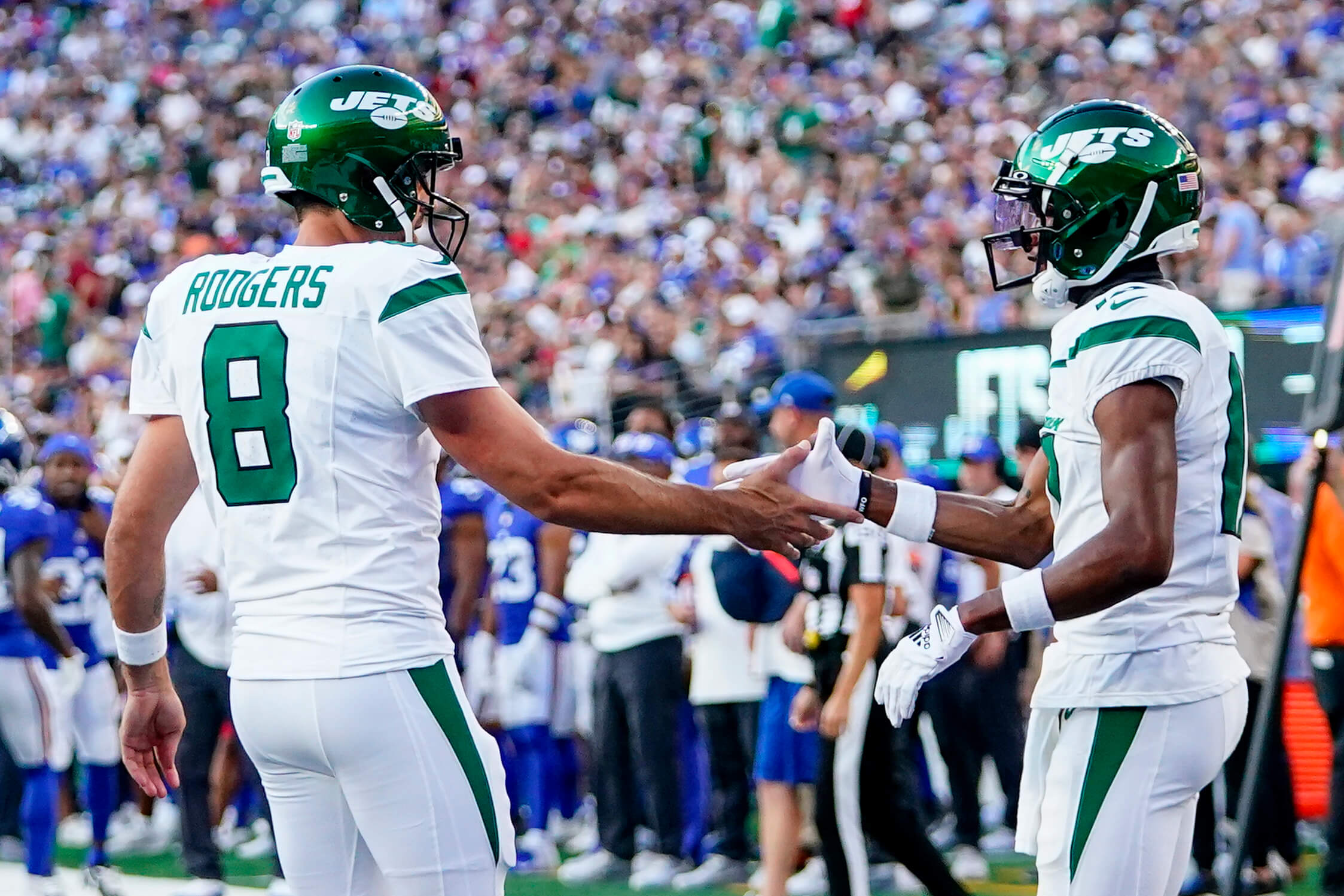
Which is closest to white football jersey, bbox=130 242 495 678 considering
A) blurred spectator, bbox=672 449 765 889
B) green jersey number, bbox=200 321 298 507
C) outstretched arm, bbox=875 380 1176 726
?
green jersey number, bbox=200 321 298 507

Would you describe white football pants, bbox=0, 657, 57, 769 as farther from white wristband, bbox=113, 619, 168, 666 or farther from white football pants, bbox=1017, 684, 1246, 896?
white football pants, bbox=1017, 684, 1246, 896

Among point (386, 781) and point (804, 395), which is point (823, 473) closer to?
point (386, 781)

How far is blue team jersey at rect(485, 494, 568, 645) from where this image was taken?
867 centimetres

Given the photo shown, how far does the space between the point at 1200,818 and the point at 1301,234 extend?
573 centimetres

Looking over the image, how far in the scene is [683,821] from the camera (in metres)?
8.55

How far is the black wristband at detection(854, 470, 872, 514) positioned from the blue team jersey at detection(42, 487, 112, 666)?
5.13 meters

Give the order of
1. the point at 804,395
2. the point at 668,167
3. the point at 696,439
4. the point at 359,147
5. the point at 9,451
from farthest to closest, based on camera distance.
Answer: the point at 668,167, the point at 696,439, the point at 9,451, the point at 804,395, the point at 359,147

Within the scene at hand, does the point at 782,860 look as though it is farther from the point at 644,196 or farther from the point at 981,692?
the point at 644,196

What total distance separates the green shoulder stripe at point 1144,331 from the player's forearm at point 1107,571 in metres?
0.36

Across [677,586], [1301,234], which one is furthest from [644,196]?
[677,586]

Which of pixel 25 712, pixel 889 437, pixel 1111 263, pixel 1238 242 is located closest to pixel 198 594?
pixel 25 712

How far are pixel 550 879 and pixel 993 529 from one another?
4.86 meters

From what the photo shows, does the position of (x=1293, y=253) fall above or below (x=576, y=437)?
above

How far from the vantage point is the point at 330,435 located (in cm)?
312
